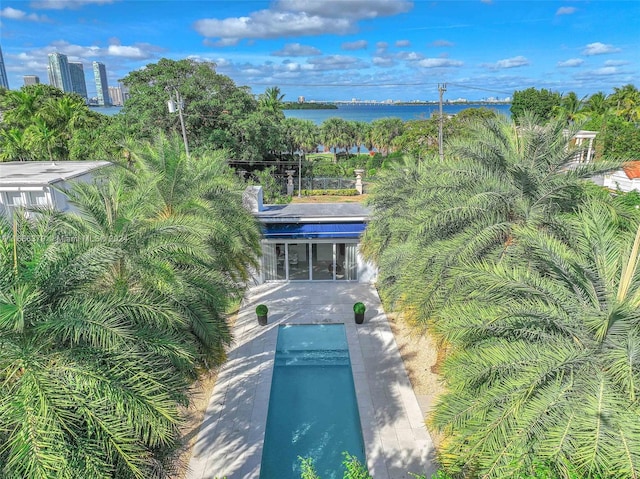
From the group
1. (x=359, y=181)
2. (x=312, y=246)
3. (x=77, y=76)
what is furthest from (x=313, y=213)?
(x=77, y=76)

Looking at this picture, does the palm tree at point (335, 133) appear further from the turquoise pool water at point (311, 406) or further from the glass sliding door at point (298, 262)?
the turquoise pool water at point (311, 406)

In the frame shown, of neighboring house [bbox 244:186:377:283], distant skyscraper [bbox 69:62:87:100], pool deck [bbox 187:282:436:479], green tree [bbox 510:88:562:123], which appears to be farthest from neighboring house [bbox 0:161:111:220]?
distant skyscraper [bbox 69:62:87:100]

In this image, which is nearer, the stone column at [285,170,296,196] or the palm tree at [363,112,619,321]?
the palm tree at [363,112,619,321]

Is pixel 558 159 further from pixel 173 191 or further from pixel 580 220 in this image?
pixel 173 191

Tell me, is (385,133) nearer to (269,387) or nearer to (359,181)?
(359,181)

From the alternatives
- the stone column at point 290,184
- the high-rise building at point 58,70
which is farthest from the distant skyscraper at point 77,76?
the stone column at point 290,184

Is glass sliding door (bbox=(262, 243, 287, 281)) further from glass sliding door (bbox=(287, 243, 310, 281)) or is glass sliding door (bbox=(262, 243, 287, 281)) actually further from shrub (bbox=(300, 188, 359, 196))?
shrub (bbox=(300, 188, 359, 196))
